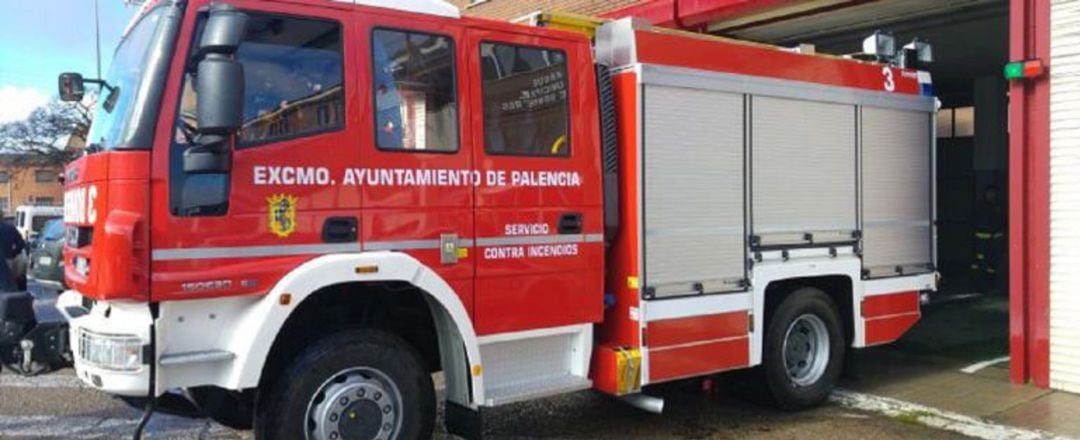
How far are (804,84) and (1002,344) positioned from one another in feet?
16.2

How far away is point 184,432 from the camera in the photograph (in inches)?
248

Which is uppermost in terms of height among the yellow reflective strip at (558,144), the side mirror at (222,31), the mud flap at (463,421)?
the side mirror at (222,31)

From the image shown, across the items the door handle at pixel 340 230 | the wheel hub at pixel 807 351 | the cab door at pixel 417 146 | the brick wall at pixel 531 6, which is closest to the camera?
the door handle at pixel 340 230

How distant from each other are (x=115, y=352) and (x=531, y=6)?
12595mm

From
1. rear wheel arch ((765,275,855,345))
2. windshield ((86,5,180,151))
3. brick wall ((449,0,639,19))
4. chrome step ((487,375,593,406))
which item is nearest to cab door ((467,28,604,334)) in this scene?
chrome step ((487,375,593,406))

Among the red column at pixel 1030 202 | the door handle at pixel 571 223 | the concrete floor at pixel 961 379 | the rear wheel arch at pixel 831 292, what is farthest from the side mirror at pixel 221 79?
the red column at pixel 1030 202

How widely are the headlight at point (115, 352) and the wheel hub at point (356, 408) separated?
33.9 inches

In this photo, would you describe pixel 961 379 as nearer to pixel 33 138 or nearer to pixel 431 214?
pixel 431 214

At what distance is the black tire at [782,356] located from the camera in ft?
22.1

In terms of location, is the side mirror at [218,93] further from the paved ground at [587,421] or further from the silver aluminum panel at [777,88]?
the paved ground at [587,421]

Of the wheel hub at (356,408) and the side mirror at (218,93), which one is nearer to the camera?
the side mirror at (218,93)

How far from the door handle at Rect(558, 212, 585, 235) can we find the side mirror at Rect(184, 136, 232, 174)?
6.64ft

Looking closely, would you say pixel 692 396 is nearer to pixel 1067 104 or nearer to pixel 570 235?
→ pixel 570 235

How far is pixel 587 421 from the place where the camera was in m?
6.75
